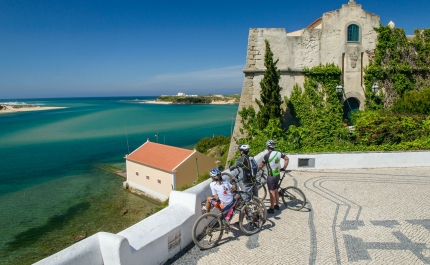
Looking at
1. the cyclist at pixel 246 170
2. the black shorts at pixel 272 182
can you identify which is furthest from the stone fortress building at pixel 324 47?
the cyclist at pixel 246 170

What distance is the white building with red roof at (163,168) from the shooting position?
27625mm

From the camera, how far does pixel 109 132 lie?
2972 inches

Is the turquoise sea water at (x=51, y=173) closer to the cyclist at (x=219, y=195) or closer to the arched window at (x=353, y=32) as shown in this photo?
the cyclist at (x=219, y=195)

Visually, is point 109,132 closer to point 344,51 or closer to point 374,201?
point 344,51

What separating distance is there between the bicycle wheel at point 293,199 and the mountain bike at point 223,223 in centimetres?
156

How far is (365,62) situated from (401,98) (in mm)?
2746

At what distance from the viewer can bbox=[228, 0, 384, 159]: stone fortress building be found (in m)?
17.3

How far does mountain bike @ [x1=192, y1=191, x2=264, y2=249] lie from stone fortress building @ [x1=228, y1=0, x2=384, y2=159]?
460 inches

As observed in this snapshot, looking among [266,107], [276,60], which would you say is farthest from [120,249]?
[276,60]

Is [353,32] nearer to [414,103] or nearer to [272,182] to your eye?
[414,103]

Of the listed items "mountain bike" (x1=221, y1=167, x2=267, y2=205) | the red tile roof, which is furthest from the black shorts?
the red tile roof

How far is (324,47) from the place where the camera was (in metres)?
17.5

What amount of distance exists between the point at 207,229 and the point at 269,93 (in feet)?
39.1

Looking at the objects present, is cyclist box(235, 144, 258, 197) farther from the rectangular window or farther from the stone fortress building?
the stone fortress building
